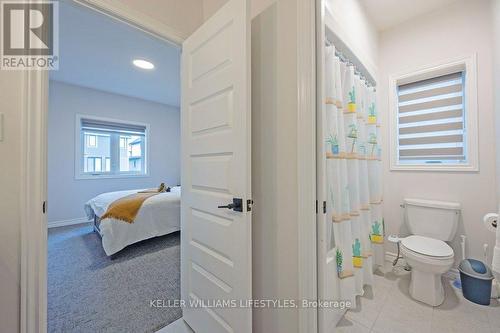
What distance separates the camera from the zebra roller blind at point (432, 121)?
6.93 ft

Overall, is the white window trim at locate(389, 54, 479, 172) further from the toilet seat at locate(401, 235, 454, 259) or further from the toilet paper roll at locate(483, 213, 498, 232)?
the toilet seat at locate(401, 235, 454, 259)

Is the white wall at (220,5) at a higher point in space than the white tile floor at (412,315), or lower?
higher

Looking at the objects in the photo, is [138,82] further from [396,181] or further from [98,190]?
[396,181]

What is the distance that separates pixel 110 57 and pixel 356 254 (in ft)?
12.0

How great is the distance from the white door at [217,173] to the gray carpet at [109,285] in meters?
0.44

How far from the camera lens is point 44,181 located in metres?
0.98

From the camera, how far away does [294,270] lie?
42.5 inches

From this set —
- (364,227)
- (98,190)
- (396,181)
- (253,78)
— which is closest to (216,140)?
(253,78)

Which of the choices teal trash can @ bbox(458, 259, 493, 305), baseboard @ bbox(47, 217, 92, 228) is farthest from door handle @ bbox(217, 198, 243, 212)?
baseboard @ bbox(47, 217, 92, 228)

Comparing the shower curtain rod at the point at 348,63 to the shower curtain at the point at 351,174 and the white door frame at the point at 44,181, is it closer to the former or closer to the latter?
the shower curtain at the point at 351,174

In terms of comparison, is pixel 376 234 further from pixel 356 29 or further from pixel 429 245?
pixel 356 29

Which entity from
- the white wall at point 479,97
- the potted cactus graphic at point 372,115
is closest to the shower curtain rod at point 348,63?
the potted cactus graphic at point 372,115

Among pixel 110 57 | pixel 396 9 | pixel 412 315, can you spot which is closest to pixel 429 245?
pixel 412 315

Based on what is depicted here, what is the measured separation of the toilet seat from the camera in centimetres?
163
